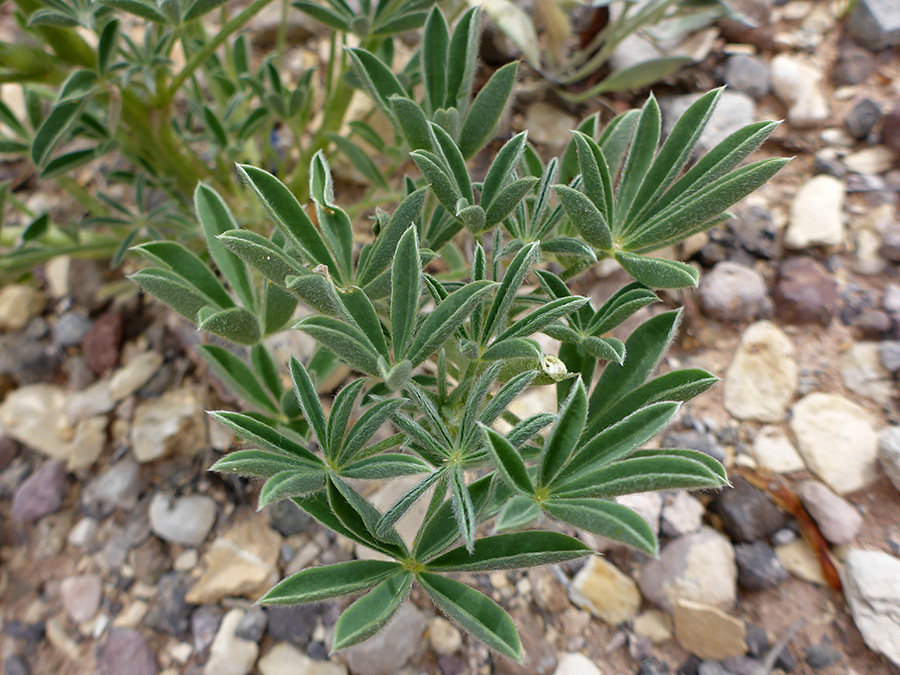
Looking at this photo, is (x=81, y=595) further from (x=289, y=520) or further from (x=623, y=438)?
(x=623, y=438)

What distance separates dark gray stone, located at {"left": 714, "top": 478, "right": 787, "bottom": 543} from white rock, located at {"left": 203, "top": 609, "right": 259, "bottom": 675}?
109cm

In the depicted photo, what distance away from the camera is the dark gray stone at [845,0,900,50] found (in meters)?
2.14

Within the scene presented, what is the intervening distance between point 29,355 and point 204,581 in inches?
36.6

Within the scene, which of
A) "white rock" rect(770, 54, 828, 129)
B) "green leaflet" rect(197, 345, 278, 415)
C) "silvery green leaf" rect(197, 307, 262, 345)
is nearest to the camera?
"silvery green leaf" rect(197, 307, 262, 345)

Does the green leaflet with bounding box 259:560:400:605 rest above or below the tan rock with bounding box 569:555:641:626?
above

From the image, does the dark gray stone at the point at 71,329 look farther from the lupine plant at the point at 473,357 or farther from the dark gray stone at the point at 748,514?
the dark gray stone at the point at 748,514

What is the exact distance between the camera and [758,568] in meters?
1.43

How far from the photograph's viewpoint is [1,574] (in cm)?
173

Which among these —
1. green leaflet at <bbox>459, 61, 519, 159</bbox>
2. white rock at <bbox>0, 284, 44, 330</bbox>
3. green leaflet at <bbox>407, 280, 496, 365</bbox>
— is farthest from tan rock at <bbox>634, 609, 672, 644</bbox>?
white rock at <bbox>0, 284, 44, 330</bbox>

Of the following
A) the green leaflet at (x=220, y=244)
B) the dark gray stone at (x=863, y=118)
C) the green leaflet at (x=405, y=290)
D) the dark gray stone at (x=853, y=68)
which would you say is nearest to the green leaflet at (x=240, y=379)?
the green leaflet at (x=220, y=244)

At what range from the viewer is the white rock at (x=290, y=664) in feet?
4.69

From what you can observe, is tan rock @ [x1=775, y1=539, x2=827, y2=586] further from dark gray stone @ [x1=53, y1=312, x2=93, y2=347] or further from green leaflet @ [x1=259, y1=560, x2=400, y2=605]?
dark gray stone @ [x1=53, y1=312, x2=93, y2=347]

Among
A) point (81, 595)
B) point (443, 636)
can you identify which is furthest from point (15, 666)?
point (443, 636)

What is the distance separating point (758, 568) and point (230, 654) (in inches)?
45.8
